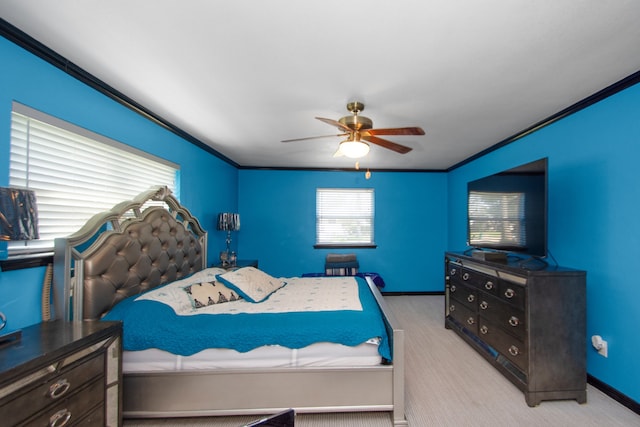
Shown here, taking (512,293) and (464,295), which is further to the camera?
(464,295)

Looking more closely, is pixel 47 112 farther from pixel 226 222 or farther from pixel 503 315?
pixel 503 315

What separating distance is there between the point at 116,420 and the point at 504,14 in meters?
2.93

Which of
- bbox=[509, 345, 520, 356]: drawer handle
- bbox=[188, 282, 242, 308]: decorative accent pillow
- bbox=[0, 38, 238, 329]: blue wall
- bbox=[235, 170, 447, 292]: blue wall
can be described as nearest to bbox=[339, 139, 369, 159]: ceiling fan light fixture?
bbox=[188, 282, 242, 308]: decorative accent pillow

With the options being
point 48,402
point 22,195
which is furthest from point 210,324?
point 22,195

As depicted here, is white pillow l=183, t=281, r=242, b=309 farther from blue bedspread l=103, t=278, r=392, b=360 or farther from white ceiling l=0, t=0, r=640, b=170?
white ceiling l=0, t=0, r=640, b=170

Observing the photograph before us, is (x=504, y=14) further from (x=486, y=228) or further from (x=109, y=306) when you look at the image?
(x=109, y=306)

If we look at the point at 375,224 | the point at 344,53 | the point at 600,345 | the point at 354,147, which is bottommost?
the point at 600,345

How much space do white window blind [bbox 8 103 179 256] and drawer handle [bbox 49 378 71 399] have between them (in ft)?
2.59

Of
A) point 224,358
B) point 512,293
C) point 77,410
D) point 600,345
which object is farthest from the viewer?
point 512,293

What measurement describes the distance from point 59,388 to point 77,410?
18 centimetres

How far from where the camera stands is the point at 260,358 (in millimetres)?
1912

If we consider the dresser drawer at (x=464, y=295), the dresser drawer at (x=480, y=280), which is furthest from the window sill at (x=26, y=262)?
the dresser drawer at (x=464, y=295)

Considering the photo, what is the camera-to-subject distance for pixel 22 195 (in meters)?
1.23

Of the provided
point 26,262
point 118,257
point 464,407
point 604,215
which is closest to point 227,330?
point 118,257
